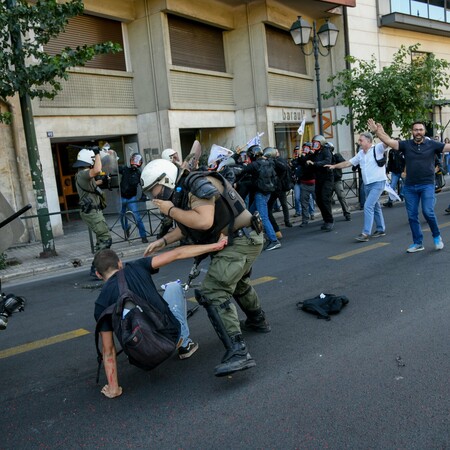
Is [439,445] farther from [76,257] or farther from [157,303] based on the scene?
[76,257]

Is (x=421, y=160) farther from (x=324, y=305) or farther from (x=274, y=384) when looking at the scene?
(x=274, y=384)

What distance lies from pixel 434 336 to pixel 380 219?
16.0 feet

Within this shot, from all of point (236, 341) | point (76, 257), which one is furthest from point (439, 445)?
point (76, 257)

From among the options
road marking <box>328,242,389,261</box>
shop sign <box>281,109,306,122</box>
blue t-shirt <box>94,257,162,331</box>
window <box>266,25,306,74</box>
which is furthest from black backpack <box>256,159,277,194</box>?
window <box>266,25,306,74</box>

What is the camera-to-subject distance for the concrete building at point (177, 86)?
12.7 metres

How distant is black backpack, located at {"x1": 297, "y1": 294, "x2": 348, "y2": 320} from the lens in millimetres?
4891

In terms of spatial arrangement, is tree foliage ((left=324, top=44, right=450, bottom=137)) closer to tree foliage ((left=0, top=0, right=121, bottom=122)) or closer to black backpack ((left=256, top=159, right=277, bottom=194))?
black backpack ((left=256, top=159, right=277, bottom=194))

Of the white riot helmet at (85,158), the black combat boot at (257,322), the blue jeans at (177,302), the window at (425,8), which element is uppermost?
the window at (425,8)

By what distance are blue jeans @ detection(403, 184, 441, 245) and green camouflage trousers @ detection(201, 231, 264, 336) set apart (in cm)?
400

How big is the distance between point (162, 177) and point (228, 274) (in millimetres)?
873

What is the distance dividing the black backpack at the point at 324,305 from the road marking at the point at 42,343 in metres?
2.25

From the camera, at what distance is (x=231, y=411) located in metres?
3.21

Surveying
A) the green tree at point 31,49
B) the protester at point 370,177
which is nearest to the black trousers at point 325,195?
the protester at point 370,177

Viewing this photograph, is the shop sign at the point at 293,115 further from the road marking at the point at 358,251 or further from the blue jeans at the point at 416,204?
the blue jeans at the point at 416,204
